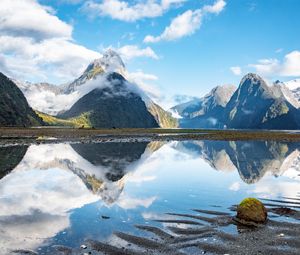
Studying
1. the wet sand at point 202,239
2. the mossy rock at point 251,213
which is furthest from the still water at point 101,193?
the mossy rock at point 251,213

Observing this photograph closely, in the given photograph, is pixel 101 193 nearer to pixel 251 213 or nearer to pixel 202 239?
pixel 251 213

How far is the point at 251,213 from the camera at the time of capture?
2142cm

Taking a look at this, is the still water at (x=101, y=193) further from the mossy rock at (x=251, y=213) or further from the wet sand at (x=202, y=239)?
the mossy rock at (x=251, y=213)

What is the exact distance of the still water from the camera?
18906 mm

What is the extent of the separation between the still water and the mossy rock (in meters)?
3.97

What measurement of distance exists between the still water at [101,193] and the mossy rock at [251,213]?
A: 13.0 ft

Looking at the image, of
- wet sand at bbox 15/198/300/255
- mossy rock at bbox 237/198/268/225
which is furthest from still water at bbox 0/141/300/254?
mossy rock at bbox 237/198/268/225

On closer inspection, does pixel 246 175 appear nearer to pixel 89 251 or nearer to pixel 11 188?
pixel 11 188

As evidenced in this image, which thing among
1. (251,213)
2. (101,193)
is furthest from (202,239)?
(101,193)

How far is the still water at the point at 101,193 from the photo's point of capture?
18.9 meters

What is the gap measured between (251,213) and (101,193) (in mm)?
13193

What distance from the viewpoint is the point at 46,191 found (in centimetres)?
3128

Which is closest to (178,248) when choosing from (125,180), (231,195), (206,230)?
(206,230)

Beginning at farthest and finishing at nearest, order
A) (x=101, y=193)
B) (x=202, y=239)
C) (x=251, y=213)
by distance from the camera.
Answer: (x=101, y=193)
(x=251, y=213)
(x=202, y=239)
